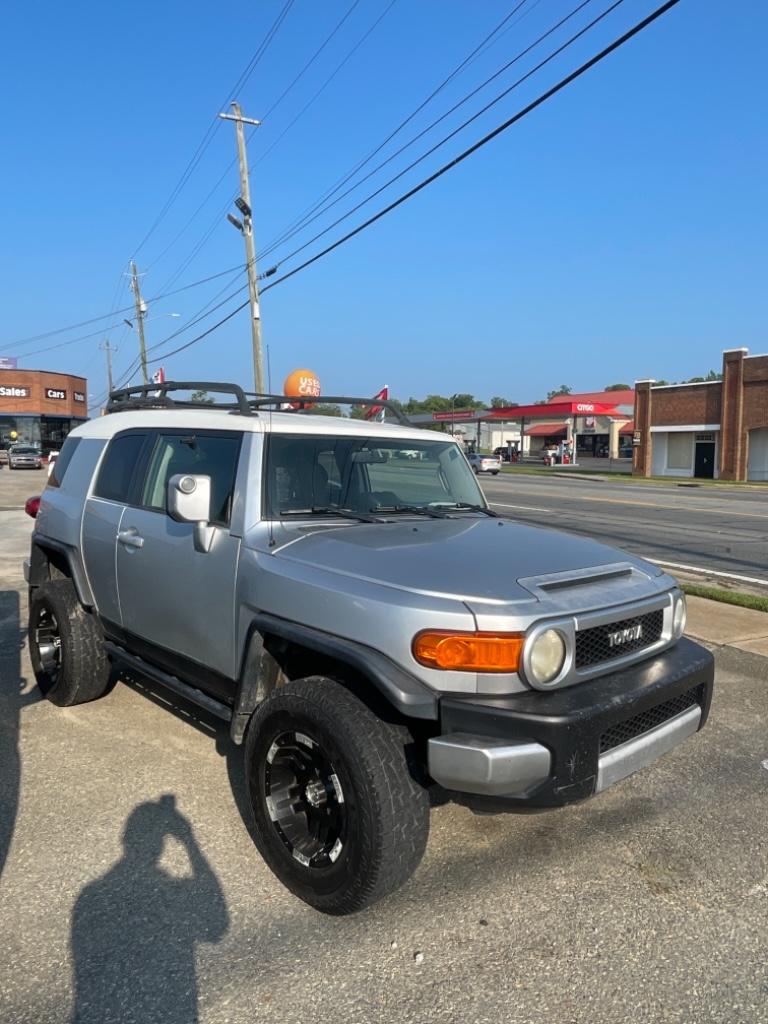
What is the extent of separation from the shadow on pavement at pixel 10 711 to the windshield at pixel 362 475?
1.86 metres

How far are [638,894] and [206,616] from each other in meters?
2.15

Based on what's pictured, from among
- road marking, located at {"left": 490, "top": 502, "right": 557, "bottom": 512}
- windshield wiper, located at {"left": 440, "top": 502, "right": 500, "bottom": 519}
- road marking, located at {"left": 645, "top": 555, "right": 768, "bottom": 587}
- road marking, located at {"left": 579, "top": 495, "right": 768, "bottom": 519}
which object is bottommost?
road marking, located at {"left": 579, "top": 495, "right": 768, "bottom": 519}

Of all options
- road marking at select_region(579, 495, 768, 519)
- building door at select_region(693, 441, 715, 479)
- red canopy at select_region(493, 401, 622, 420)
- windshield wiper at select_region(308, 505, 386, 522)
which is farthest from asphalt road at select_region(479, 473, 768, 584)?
red canopy at select_region(493, 401, 622, 420)

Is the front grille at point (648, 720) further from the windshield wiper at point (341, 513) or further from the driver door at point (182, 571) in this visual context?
the driver door at point (182, 571)

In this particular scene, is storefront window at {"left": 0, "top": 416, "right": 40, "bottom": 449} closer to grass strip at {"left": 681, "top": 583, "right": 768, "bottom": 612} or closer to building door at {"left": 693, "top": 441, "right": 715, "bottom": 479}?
building door at {"left": 693, "top": 441, "right": 715, "bottom": 479}

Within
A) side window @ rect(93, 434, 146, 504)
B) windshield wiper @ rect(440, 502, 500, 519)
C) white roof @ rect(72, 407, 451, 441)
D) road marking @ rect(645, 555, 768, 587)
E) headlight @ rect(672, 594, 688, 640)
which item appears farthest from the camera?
road marking @ rect(645, 555, 768, 587)

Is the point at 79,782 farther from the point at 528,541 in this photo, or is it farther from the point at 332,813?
the point at 528,541

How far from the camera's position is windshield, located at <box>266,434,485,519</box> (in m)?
3.64

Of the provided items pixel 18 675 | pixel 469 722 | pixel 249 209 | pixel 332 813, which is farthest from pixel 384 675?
pixel 249 209

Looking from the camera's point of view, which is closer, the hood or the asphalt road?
the hood

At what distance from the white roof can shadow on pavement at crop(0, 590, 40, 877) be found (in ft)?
6.12

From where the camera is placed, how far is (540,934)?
2.71m

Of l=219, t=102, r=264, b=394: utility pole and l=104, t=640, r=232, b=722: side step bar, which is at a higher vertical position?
l=219, t=102, r=264, b=394: utility pole

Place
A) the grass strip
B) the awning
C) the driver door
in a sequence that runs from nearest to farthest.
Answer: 1. the driver door
2. the grass strip
3. the awning
